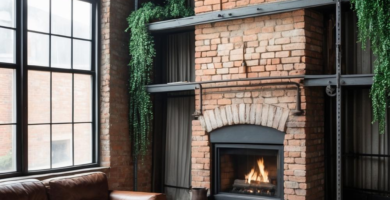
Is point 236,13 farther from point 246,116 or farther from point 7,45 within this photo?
point 7,45

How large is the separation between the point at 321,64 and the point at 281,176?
50.0 inches

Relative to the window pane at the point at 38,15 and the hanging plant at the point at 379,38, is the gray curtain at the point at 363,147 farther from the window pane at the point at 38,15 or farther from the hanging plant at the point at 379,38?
the window pane at the point at 38,15

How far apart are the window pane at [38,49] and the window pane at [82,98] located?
46 cm

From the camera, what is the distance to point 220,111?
5.31m

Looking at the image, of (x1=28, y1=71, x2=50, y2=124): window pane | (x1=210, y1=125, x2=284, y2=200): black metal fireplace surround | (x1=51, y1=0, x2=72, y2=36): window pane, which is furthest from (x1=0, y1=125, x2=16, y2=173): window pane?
(x1=210, y1=125, x2=284, y2=200): black metal fireplace surround

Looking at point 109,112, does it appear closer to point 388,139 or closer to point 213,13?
point 213,13

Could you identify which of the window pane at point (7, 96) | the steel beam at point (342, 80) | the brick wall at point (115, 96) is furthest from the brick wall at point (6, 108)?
the steel beam at point (342, 80)

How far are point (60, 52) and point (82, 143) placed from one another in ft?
3.69

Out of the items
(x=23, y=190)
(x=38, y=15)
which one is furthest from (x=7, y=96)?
(x=23, y=190)

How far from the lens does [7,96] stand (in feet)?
16.3

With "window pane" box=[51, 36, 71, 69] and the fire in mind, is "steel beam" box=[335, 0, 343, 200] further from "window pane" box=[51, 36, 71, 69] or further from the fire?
"window pane" box=[51, 36, 71, 69]

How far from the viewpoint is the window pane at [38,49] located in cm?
519

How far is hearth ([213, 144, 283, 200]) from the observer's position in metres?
5.04

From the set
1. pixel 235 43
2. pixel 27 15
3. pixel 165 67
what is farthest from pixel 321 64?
pixel 27 15
